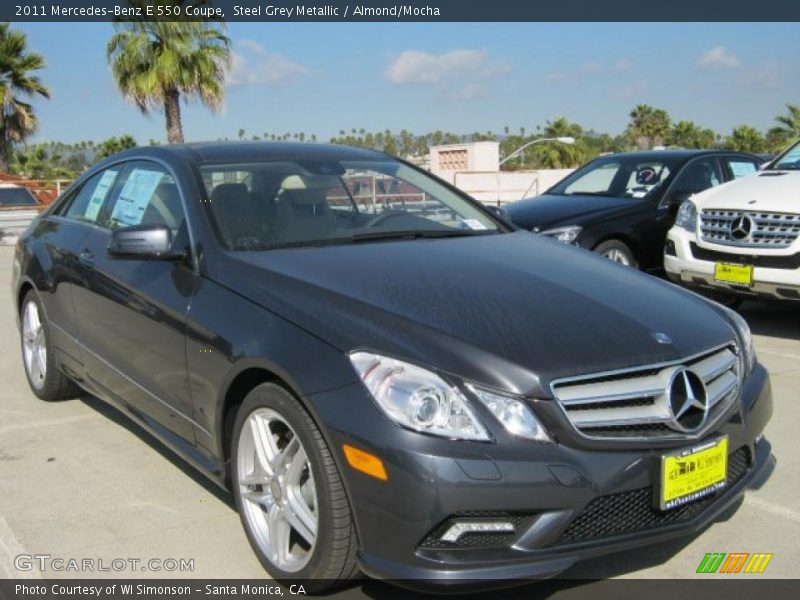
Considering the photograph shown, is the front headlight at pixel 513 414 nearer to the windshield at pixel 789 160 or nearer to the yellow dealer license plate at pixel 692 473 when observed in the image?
the yellow dealer license plate at pixel 692 473

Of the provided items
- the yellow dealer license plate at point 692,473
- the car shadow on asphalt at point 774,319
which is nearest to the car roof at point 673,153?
the car shadow on asphalt at point 774,319

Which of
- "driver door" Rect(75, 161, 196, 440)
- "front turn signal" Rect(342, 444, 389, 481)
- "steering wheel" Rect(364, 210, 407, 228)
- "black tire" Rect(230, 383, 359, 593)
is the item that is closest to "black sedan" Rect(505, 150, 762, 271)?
"steering wheel" Rect(364, 210, 407, 228)

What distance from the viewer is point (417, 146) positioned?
106 meters

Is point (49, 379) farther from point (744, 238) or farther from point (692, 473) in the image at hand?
point (744, 238)

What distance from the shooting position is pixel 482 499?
2447mm

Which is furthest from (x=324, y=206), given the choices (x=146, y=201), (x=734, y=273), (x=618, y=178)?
(x=618, y=178)

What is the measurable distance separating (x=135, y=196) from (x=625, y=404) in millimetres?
2651

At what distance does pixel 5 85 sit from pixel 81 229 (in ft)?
92.3

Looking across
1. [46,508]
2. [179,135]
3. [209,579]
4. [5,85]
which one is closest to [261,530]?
[209,579]

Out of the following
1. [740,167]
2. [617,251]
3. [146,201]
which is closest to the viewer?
[146,201]

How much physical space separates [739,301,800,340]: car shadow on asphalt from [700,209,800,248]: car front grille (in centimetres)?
53

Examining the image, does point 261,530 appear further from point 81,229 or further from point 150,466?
point 81,229

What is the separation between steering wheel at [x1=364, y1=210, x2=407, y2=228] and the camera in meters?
3.94

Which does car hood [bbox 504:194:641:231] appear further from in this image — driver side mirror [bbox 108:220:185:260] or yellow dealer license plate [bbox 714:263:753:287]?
driver side mirror [bbox 108:220:185:260]
